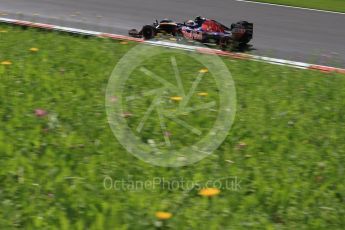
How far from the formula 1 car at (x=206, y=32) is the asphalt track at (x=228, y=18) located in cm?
48

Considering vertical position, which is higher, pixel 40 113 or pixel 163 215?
pixel 40 113

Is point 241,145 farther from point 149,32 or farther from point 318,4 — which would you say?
point 318,4

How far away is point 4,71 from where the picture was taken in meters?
4.66

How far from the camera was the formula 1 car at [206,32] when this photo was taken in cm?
762

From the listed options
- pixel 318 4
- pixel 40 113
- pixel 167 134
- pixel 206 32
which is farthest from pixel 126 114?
pixel 318 4

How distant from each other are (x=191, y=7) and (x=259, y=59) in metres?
5.86

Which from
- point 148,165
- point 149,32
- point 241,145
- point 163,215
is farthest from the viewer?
point 149,32

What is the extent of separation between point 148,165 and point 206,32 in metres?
4.74

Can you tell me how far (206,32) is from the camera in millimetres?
7660

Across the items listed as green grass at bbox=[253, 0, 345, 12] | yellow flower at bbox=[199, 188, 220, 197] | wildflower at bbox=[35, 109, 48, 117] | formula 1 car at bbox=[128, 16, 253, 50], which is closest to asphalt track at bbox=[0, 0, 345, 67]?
formula 1 car at bbox=[128, 16, 253, 50]

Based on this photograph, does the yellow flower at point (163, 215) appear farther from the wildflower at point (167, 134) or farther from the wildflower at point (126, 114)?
the wildflower at point (126, 114)

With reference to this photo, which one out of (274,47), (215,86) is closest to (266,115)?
Answer: (215,86)

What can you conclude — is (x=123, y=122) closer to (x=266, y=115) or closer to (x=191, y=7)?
(x=266, y=115)

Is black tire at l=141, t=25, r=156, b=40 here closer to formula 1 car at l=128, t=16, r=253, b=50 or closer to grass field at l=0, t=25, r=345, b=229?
formula 1 car at l=128, t=16, r=253, b=50
